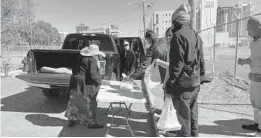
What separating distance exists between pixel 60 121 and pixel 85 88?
1067 mm

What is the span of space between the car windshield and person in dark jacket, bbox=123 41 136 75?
6.89 ft

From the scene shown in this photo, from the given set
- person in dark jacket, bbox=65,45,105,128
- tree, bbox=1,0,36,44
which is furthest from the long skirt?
tree, bbox=1,0,36,44

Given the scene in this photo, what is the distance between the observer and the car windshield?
741 centimetres

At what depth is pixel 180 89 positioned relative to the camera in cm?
316

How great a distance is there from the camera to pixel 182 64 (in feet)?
9.87

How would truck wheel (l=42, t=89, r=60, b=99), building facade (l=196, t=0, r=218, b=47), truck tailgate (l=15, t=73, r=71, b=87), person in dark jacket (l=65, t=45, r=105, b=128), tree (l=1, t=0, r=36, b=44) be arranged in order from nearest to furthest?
person in dark jacket (l=65, t=45, r=105, b=128) → truck tailgate (l=15, t=73, r=71, b=87) → truck wheel (l=42, t=89, r=60, b=99) → building facade (l=196, t=0, r=218, b=47) → tree (l=1, t=0, r=36, b=44)

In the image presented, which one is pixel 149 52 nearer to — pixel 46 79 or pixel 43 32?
pixel 46 79

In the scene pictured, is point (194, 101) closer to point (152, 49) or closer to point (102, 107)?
point (152, 49)

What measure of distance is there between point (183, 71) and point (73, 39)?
18.5 feet

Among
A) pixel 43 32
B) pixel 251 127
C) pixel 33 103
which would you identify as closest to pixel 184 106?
pixel 251 127

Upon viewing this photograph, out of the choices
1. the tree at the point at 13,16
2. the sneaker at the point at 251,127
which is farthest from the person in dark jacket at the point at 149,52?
the tree at the point at 13,16

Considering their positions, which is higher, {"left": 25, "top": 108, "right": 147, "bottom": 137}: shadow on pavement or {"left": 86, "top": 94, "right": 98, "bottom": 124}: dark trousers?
{"left": 86, "top": 94, "right": 98, "bottom": 124}: dark trousers

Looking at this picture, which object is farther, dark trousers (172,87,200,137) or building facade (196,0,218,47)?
building facade (196,0,218,47)

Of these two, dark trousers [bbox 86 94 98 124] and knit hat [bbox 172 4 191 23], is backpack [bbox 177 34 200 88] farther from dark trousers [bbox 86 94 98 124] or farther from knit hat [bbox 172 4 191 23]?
dark trousers [bbox 86 94 98 124]
